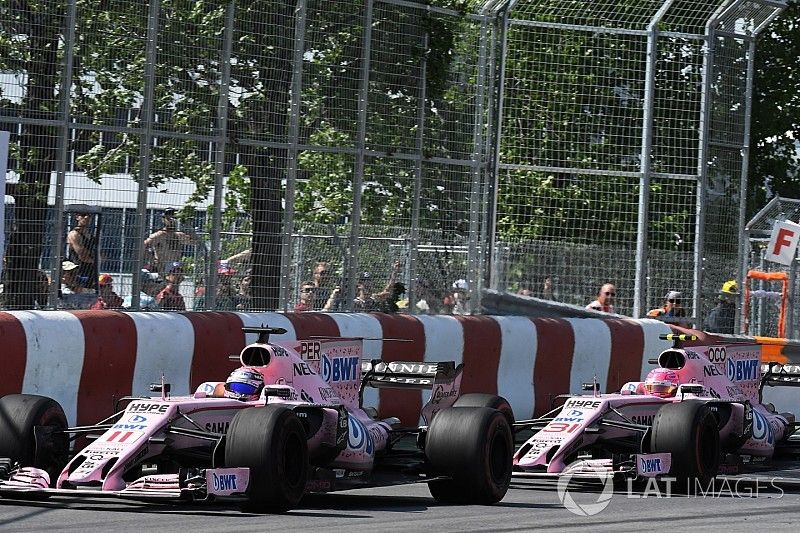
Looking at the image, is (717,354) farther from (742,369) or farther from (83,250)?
(83,250)

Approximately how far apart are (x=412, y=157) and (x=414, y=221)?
2.01ft

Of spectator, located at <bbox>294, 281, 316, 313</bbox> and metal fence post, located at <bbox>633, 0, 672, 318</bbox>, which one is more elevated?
metal fence post, located at <bbox>633, 0, 672, 318</bbox>

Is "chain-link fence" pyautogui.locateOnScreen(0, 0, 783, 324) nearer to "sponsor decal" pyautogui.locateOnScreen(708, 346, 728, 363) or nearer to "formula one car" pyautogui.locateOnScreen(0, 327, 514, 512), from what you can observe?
"formula one car" pyautogui.locateOnScreen(0, 327, 514, 512)

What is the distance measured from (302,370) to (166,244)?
3.11m

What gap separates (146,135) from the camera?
12.7 m

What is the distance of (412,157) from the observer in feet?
49.9

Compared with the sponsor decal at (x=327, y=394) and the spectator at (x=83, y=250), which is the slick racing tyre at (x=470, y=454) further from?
the spectator at (x=83, y=250)

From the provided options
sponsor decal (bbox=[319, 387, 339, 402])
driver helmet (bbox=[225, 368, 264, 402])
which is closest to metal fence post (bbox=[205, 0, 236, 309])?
sponsor decal (bbox=[319, 387, 339, 402])

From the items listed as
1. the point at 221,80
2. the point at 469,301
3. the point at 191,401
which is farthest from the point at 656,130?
the point at 191,401

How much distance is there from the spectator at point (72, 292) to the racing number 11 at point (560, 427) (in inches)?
145

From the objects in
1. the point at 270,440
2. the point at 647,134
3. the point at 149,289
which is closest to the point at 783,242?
the point at 647,134

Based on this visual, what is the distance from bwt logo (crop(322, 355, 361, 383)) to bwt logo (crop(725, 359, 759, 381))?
131 inches

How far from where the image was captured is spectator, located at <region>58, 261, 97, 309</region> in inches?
469

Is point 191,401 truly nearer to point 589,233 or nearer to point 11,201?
point 11,201
